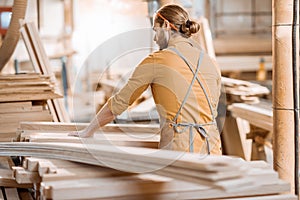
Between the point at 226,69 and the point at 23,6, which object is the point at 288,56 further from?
the point at 226,69

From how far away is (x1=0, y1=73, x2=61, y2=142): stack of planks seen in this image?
5453 mm

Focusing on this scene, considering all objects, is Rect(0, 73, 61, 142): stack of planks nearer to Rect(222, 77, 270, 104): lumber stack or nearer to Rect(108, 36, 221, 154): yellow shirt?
Rect(108, 36, 221, 154): yellow shirt

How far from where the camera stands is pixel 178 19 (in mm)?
3592

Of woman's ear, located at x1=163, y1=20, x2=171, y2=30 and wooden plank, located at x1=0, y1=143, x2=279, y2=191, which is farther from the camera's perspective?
woman's ear, located at x1=163, y1=20, x2=171, y2=30

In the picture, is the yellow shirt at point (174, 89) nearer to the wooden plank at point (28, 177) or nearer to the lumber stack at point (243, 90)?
the wooden plank at point (28, 177)

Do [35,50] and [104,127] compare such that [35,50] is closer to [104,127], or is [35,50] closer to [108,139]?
[104,127]

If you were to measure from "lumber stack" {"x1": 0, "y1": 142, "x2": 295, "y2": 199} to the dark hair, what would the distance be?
83 cm

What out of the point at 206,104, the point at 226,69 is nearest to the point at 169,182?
the point at 206,104

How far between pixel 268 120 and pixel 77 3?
1213cm

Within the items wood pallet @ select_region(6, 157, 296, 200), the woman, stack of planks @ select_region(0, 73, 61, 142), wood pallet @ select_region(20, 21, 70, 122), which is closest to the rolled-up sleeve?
the woman

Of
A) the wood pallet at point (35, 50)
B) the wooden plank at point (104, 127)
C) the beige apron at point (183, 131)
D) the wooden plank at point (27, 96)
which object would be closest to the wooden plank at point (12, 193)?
the wooden plank at point (104, 127)

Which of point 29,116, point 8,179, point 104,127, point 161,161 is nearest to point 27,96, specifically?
point 29,116

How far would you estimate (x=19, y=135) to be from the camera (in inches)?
185

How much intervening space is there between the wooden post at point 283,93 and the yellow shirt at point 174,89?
2.54 ft
